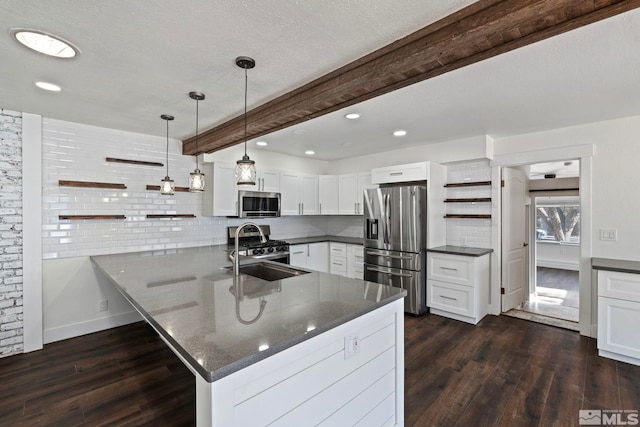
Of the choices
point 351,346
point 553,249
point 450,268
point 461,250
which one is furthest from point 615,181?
point 553,249

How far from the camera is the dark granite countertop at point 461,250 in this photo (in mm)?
3682

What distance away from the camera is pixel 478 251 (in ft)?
12.6

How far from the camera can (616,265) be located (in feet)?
9.38

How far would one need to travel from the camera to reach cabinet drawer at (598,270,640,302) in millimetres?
2682

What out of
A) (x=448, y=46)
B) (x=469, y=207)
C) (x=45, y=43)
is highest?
(x=45, y=43)

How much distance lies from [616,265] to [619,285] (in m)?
0.21

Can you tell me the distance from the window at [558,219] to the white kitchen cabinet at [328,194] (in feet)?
18.4

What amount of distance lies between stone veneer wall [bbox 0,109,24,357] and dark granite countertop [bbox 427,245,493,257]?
183 inches

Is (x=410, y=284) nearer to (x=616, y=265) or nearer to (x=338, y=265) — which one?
(x=338, y=265)

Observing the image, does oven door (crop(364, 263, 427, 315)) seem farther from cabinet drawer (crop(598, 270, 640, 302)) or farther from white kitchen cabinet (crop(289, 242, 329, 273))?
cabinet drawer (crop(598, 270, 640, 302))

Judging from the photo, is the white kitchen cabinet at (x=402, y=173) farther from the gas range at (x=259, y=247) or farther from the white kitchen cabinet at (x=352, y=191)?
the gas range at (x=259, y=247)

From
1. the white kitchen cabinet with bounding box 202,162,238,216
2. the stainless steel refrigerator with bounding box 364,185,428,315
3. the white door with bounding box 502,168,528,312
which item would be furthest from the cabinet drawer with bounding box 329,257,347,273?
the white door with bounding box 502,168,528,312

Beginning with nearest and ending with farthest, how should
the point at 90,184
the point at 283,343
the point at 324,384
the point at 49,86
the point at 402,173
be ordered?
the point at 283,343 → the point at 324,384 → the point at 49,86 → the point at 90,184 → the point at 402,173

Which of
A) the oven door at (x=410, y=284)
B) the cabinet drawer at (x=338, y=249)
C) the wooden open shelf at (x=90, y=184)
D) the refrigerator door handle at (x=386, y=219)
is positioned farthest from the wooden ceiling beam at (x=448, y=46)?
the cabinet drawer at (x=338, y=249)
